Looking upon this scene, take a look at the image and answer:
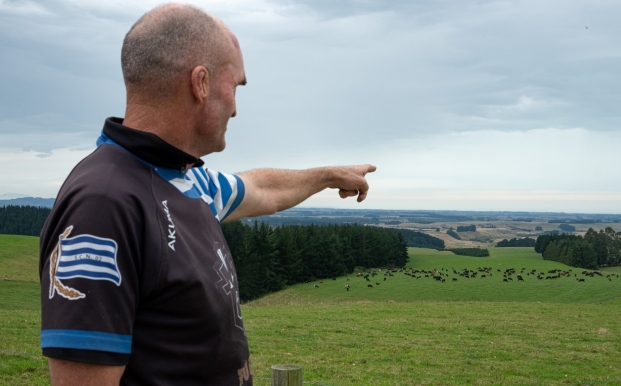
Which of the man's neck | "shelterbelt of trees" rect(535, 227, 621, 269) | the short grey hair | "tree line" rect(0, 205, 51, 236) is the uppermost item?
the short grey hair

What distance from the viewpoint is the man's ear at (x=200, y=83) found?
181 centimetres

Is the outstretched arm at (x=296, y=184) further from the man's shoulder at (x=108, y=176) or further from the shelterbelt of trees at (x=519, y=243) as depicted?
the shelterbelt of trees at (x=519, y=243)

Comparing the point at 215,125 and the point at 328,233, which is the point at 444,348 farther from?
the point at 328,233

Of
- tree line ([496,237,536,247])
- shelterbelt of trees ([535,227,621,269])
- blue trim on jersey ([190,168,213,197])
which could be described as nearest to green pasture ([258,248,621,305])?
shelterbelt of trees ([535,227,621,269])

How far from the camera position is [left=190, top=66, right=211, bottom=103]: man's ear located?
5.95ft

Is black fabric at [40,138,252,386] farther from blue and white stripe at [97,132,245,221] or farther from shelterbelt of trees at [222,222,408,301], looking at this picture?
shelterbelt of trees at [222,222,408,301]

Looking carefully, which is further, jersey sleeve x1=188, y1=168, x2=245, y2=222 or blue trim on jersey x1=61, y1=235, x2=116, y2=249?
jersey sleeve x1=188, y1=168, x2=245, y2=222

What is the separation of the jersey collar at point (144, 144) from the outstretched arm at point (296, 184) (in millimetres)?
1212

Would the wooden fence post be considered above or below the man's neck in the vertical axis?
below

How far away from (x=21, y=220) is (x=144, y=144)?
126091mm

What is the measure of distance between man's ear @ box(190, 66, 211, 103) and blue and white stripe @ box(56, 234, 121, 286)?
599 mm

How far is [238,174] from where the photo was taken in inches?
125

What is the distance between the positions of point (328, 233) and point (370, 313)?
48.7 meters

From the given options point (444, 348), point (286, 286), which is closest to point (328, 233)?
point (286, 286)
